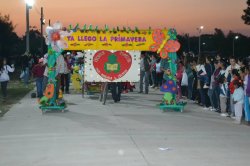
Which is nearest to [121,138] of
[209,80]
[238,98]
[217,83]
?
[238,98]

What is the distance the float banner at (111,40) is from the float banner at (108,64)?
3.26 ft

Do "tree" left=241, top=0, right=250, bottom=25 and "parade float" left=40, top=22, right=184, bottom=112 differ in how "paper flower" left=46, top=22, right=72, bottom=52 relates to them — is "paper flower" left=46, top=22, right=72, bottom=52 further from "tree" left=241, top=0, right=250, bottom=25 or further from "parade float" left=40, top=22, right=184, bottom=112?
"tree" left=241, top=0, right=250, bottom=25

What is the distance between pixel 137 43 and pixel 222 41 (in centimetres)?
10461

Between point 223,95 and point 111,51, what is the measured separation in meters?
4.50

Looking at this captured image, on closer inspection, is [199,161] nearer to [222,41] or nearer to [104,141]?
[104,141]

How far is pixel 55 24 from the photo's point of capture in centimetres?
1541

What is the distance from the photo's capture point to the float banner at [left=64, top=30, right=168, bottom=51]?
16.0 m

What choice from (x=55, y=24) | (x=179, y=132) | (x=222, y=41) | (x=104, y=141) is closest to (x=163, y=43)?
(x=55, y=24)

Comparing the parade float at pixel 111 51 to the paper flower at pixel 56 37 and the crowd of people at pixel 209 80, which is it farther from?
the crowd of people at pixel 209 80

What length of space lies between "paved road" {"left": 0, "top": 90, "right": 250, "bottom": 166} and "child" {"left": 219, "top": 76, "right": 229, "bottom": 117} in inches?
18.7

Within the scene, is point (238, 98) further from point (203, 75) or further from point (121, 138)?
point (121, 138)

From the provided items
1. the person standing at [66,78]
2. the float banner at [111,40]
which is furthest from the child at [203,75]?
the person standing at [66,78]

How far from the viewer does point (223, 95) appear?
14828 mm

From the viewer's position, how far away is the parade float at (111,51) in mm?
15430
